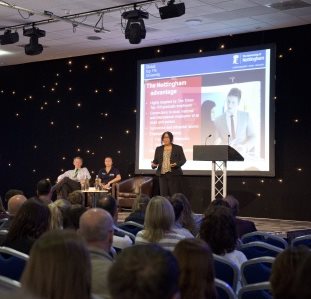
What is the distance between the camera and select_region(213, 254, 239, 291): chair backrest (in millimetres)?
2434

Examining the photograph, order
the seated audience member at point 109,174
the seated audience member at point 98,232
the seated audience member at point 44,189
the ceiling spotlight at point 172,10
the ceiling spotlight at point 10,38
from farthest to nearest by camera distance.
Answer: the seated audience member at point 109,174
the ceiling spotlight at point 10,38
the ceiling spotlight at point 172,10
the seated audience member at point 44,189
the seated audience member at point 98,232

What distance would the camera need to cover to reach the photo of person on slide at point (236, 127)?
9055 mm

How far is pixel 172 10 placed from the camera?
7188 mm

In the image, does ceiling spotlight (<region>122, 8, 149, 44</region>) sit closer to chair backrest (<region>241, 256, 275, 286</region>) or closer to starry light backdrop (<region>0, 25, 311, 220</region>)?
starry light backdrop (<region>0, 25, 311, 220</region>)

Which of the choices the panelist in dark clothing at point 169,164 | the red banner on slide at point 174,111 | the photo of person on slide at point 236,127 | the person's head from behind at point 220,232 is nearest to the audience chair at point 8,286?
the person's head from behind at point 220,232

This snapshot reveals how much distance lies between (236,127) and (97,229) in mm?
7013

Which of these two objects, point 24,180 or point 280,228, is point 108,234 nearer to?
point 280,228

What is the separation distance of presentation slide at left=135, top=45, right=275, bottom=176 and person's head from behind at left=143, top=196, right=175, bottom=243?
5468 millimetres

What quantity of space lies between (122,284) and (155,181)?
895cm

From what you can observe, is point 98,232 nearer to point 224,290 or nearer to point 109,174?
point 224,290

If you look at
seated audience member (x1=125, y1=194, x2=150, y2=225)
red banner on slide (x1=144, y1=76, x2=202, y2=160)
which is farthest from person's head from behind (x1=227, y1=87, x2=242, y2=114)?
seated audience member (x1=125, y1=194, x2=150, y2=225)

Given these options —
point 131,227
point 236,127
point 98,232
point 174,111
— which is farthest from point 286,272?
point 174,111

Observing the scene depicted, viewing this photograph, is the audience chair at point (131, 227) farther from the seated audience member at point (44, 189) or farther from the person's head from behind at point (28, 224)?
the person's head from behind at point (28, 224)

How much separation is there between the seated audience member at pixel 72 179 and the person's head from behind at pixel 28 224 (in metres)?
7.45
